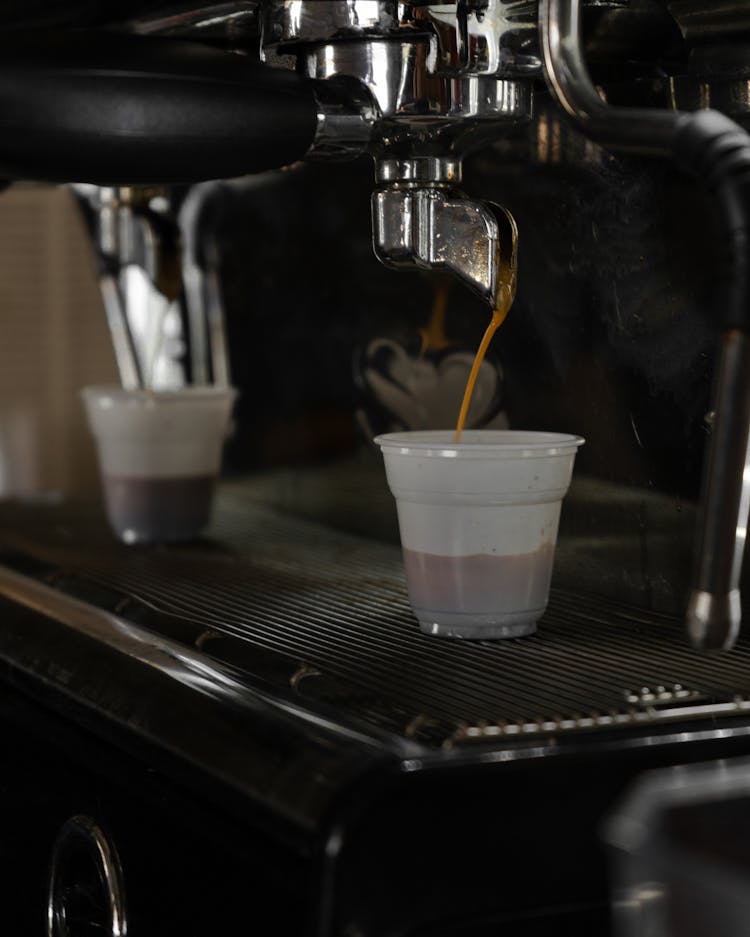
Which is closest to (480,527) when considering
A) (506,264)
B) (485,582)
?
(485,582)

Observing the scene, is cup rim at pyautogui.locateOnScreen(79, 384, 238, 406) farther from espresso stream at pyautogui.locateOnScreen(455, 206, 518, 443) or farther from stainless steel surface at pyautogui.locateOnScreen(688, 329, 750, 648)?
stainless steel surface at pyautogui.locateOnScreen(688, 329, 750, 648)

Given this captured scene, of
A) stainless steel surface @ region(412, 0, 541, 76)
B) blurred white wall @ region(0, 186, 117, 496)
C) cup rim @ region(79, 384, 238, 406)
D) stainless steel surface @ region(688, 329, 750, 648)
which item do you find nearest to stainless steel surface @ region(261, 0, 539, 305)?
stainless steel surface @ region(412, 0, 541, 76)

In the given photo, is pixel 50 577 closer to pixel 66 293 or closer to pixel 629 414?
pixel 629 414

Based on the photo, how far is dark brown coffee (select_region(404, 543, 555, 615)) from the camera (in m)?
0.78

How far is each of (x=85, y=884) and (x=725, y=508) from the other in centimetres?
39

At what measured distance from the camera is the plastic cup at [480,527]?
2.50 feet

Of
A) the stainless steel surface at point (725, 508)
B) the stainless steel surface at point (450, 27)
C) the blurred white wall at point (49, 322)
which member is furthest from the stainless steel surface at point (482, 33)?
the blurred white wall at point (49, 322)

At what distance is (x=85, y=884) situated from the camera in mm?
717

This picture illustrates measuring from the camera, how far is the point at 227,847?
0.59m

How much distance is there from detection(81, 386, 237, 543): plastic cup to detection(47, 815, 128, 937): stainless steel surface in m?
0.42

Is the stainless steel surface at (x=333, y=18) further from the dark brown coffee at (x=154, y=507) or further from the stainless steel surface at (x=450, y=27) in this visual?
the dark brown coffee at (x=154, y=507)

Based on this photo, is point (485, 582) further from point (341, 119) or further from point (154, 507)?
point (154, 507)

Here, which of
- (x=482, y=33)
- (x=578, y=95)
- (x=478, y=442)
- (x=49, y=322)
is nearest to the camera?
(x=578, y=95)

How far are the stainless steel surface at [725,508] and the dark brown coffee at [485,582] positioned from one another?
10.2 inches
